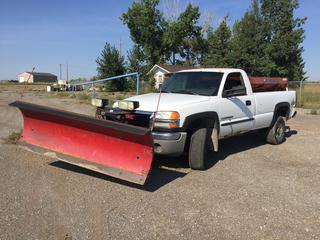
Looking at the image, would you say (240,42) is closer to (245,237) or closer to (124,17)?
(124,17)

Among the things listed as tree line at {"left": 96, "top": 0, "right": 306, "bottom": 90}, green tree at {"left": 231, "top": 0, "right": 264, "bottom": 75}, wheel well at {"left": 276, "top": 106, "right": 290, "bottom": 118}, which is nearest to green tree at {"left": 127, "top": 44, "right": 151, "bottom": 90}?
tree line at {"left": 96, "top": 0, "right": 306, "bottom": 90}

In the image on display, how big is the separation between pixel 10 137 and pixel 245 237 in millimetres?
6146

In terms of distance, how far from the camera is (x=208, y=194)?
5.13 meters

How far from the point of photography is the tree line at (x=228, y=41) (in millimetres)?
43500

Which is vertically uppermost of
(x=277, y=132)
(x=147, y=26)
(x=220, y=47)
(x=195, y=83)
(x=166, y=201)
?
(x=147, y=26)

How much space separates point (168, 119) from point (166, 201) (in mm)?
1413

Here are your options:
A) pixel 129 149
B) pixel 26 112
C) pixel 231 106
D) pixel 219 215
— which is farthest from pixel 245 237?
pixel 26 112

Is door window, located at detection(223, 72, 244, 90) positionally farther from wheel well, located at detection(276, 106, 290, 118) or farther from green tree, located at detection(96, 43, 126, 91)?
green tree, located at detection(96, 43, 126, 91)

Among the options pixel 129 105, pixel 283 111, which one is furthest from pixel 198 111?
pixel 283 111

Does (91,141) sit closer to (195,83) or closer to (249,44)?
(195,83)

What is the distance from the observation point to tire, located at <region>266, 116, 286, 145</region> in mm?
8703

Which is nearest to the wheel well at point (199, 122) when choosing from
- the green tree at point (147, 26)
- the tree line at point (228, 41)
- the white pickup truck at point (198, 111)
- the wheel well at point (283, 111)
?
the white pickup truck at point (198, 111)

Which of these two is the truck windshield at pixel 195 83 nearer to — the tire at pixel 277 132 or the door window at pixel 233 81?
the door window at pixel 233 81

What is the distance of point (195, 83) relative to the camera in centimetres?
718
